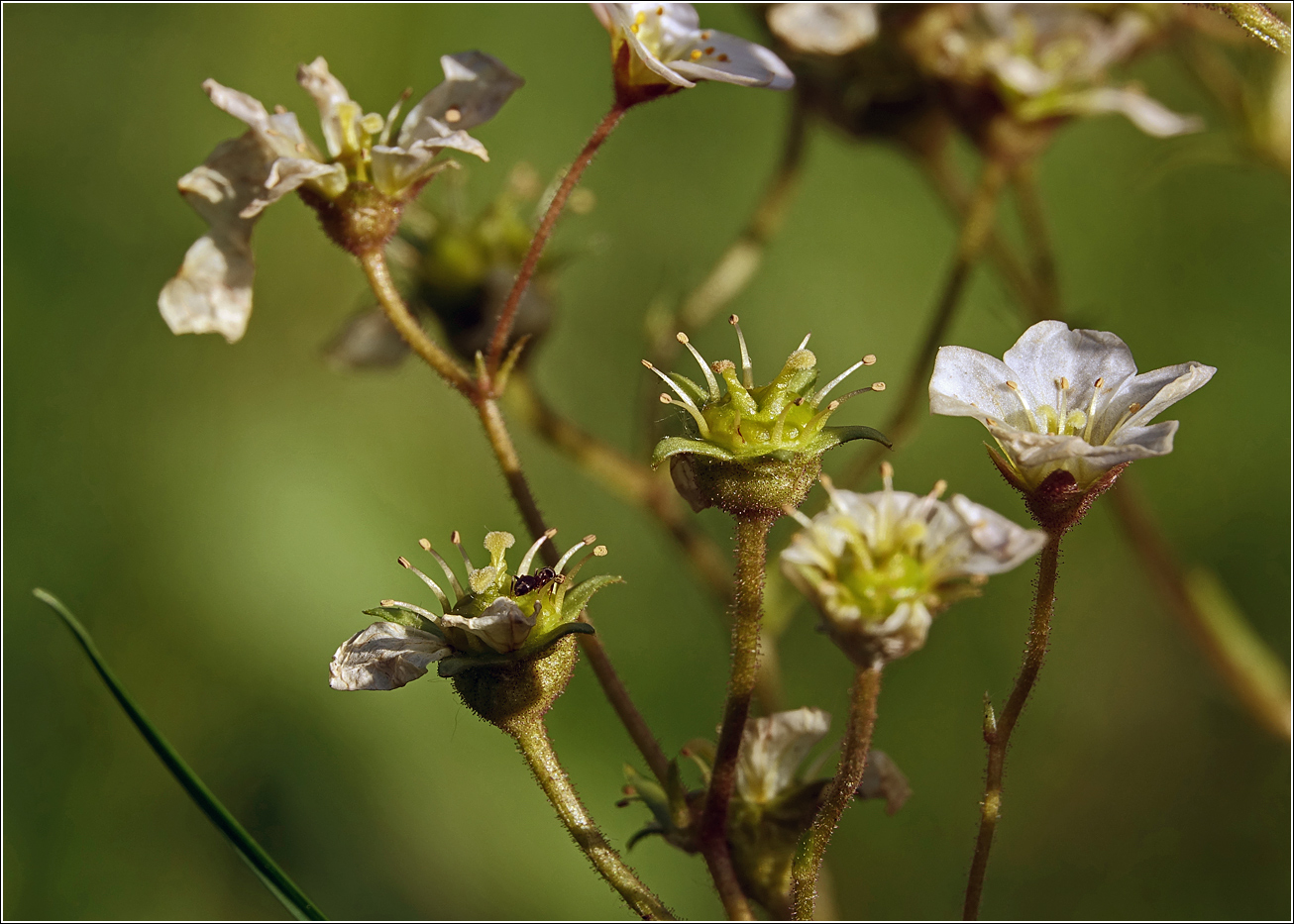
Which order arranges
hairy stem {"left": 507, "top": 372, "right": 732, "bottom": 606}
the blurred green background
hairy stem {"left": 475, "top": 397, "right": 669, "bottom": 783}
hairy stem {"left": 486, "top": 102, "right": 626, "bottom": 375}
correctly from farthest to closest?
the blurred green background < hairy stem {"left": 507, "top": 372, "right": 732, "bottom": 606} < hairy stem {"left": 486, "top": 102, "right": 626, "bottom": 375} < hairy stem {"left": 475, "top": 397, "right": 669, "bottom": 783}

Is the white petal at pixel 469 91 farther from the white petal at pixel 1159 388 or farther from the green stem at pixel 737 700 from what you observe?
the white petal at pixel 1159 388

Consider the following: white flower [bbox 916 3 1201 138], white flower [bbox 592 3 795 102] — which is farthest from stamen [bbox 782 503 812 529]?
white flower [bbox 916 3 1201 138]

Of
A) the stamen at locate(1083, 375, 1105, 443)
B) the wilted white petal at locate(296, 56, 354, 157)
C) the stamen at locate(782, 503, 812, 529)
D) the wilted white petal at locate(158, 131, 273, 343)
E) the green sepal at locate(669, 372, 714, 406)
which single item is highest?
the wilted white petal at locate(296, 56, 354, 157)

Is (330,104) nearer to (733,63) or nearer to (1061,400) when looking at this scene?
(733,63)

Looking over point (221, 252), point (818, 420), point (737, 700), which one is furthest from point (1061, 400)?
point (221, 252)

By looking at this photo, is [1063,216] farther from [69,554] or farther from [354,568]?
[69,554]

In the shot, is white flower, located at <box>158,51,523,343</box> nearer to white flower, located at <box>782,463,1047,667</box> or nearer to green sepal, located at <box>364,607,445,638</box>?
green sepal, located at <box>364,607,445,638</box>
